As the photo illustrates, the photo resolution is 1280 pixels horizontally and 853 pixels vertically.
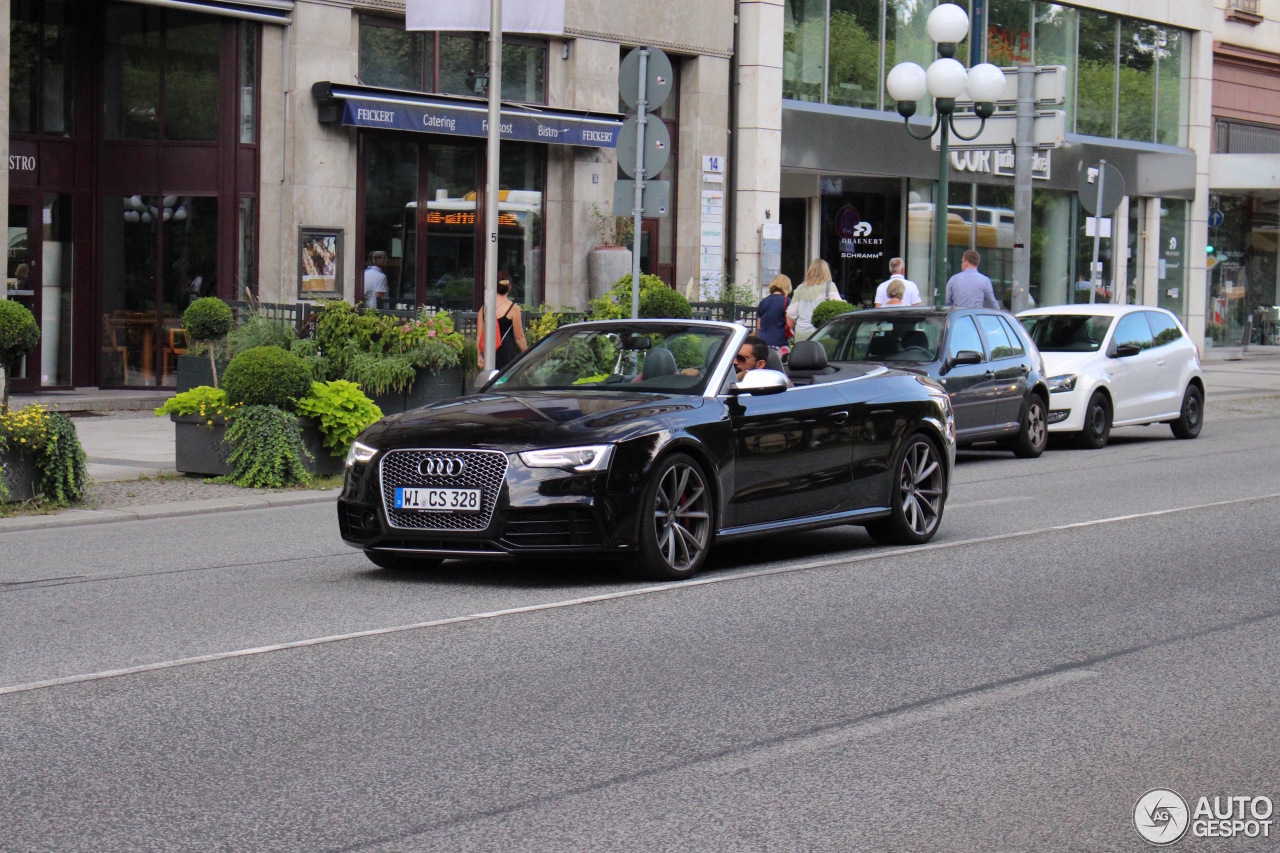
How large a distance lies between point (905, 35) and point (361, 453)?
24.8 metres

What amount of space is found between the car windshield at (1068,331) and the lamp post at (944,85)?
1.43m

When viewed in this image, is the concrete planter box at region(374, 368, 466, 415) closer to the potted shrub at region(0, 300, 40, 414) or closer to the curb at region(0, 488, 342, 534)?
the curb at region(0, 488, 342, 534)

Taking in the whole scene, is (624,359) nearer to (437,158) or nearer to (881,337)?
(881,337)

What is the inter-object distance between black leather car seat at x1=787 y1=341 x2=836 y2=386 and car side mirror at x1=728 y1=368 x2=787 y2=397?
558mm

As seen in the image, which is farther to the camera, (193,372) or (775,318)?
(775,318)

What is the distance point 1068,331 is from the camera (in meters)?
20.8

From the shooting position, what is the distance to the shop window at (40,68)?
22.3m

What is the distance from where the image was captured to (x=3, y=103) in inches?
792

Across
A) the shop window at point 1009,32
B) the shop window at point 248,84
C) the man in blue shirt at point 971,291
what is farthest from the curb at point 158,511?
the shop window at point 1009,32

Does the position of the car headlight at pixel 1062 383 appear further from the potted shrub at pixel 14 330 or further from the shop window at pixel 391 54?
the potted shrub at pixel 14 330

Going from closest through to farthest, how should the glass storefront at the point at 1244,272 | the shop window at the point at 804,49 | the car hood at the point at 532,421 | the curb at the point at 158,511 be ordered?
the car hood at the point at 532,421 → the curb at the point at 158,511 → the shop window at the point at 804,49 → the glass storefront at the point at 1244,272

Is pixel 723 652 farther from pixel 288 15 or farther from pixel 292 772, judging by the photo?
pixel 288 15

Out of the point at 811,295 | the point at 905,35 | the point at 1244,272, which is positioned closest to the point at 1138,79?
the point at 1244,272

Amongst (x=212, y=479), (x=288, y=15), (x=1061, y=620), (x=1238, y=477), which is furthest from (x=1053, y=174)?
(x=1061, y=620)
